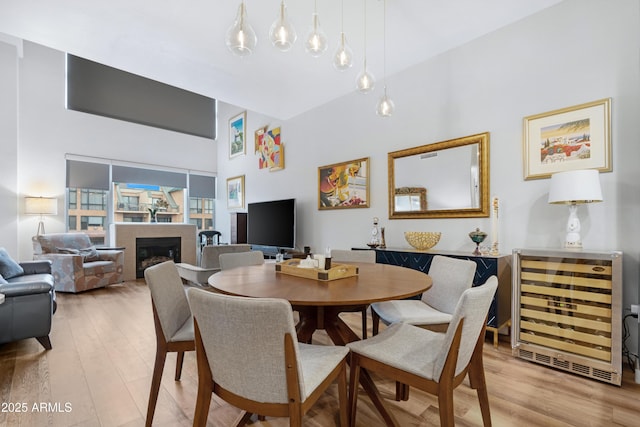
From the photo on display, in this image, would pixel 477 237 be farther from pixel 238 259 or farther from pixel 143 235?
pixel 143 235

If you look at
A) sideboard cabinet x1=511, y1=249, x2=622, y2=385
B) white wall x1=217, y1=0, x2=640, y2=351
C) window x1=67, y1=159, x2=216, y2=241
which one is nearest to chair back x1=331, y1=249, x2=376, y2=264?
white wall x1=217, y1=0, x2=640, y2=351

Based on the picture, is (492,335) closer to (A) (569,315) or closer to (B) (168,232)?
(A) (569,315)

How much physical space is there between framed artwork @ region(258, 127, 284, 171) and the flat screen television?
0.78 meters

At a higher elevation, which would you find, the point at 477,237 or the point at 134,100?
the point at 134,100

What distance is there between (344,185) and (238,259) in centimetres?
209

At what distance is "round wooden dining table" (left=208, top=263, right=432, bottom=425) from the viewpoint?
133 centimetres

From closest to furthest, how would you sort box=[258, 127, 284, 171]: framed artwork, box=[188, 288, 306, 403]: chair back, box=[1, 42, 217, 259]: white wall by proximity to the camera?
box=[188, 288, 306, 403]: chair back → box=[1, 42, 217, 259]: white wall → box=[258, 127, 284, 171]: framed artwork

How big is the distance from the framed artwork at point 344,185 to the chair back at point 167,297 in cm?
270

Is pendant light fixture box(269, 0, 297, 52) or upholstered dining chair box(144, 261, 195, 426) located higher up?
pendant light fixture box(269, 0, 297, 52)

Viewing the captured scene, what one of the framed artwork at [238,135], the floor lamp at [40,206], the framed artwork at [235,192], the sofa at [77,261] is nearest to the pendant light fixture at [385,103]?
the framed artwork at [238,135]

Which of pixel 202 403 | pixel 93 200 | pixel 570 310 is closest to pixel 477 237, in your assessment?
pixel 570 310

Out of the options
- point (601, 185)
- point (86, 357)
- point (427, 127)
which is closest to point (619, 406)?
point (601, 185)

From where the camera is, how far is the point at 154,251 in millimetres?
6020

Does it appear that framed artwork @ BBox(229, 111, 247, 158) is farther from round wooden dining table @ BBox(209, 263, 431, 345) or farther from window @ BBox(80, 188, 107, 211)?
round wooden dining table @ BBox(209, 263, 431, 345)
